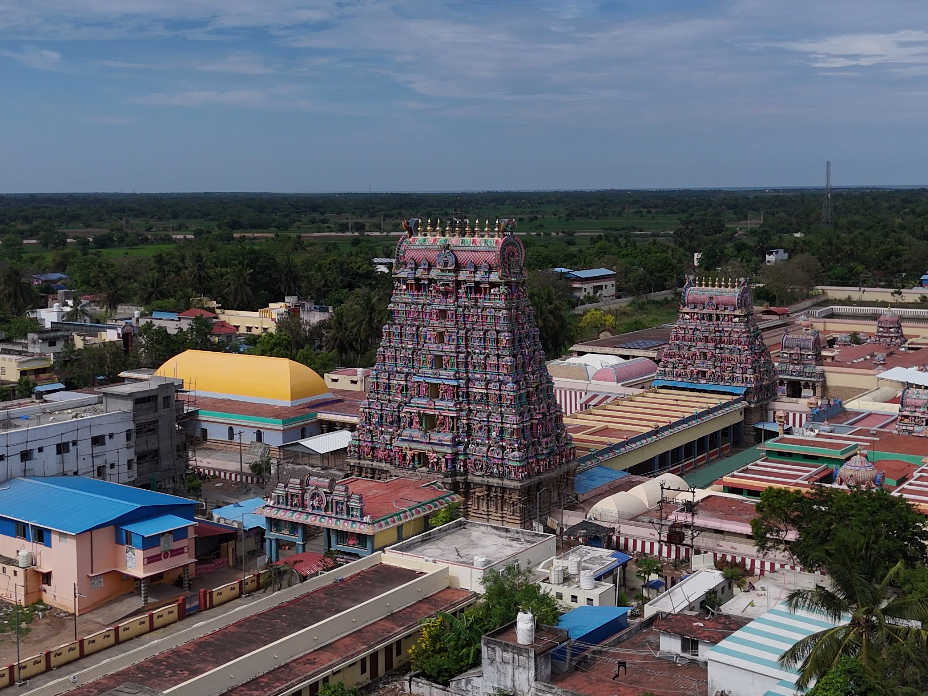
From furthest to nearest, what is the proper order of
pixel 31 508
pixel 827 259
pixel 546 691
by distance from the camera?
pixel 827 259 < pixel 31 508 < pixel 546 691

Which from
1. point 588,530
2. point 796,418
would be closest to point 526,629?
point 588,530

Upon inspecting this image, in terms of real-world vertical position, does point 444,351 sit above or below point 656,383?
above

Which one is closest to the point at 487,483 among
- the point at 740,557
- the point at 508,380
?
the point at 508,380

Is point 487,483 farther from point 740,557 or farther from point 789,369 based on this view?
point 789,369

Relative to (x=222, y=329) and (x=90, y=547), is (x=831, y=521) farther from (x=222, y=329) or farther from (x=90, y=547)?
(x=222, y=329)

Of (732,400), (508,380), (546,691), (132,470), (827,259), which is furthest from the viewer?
(827,259)

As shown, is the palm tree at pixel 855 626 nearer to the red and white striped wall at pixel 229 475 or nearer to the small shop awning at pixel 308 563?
the small shop awning at pixel 308 563
